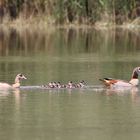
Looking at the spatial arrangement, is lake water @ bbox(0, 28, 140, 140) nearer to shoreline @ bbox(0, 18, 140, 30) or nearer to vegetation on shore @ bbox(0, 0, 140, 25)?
vegetation on shore @ bbox(0, 0, 140, 25)

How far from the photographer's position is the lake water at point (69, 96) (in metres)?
12.9

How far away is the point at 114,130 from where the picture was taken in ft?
42.3

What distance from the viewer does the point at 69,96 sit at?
17016 millimetres

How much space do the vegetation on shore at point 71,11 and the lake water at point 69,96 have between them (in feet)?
25.5

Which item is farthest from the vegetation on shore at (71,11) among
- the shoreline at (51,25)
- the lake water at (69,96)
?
the lake water at (69,96)

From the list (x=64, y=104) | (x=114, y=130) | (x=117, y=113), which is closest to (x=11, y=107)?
(x=64, y=104)

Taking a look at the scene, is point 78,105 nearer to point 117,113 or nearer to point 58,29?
point 117,113

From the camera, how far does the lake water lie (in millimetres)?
12898

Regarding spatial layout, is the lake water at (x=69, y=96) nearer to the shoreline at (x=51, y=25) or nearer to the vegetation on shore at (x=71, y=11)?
the vegetation on shore at (x=71, y=11)

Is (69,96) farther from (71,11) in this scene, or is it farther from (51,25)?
(51,25)

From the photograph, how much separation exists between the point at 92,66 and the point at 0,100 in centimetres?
730

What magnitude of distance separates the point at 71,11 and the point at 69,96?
25.3 metres

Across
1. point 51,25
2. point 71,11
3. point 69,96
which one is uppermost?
point 71,11

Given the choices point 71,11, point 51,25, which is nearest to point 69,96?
point 71,11
